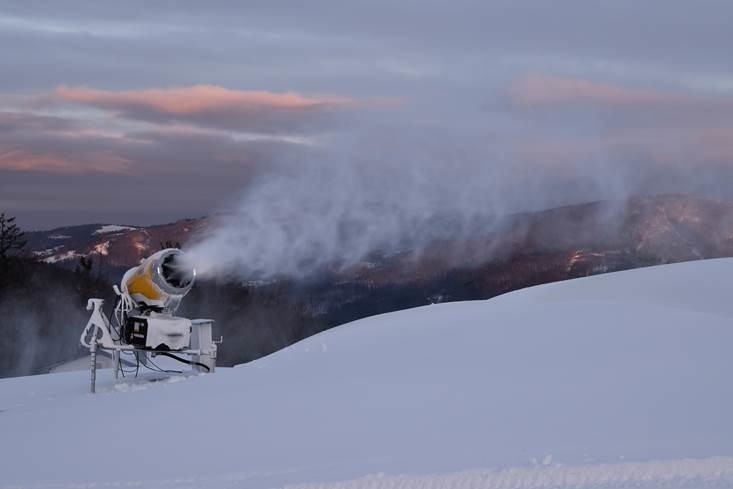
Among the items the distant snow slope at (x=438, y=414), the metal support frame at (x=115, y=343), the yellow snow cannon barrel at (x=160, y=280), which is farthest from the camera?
the metal support frame at (x=115, y=343)

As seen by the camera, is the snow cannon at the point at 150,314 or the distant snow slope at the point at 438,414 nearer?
the distant snow slope at the point at 438,414

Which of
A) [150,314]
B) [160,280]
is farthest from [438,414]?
[150,314]

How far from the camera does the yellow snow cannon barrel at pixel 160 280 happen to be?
46.5ft

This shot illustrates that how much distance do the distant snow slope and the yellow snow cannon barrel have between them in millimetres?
1986

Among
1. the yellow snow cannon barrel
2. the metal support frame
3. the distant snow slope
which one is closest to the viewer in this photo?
the distant snow slope

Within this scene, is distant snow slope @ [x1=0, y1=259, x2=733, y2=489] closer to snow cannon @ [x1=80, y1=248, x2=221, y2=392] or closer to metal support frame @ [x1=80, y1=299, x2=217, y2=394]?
metal support frame @ [x1=80, y1=299, x2=217, y2=394]

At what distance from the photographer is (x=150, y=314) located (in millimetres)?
14422

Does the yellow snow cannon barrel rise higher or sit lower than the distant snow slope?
higher

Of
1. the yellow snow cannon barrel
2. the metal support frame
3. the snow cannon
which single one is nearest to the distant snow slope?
the metal support frame

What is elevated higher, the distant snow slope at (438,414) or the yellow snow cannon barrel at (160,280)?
the yellow snow cannon barrel at (160,280)

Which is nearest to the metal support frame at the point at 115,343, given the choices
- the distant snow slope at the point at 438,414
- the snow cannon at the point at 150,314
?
the snow cannon at the point at 150,314

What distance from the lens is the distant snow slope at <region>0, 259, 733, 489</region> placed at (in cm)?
772

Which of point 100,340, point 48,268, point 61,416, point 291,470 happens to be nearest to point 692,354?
point 291,470

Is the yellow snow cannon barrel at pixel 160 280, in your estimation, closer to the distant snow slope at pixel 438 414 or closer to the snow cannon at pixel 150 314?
the snow cannon at pixel 150 314
